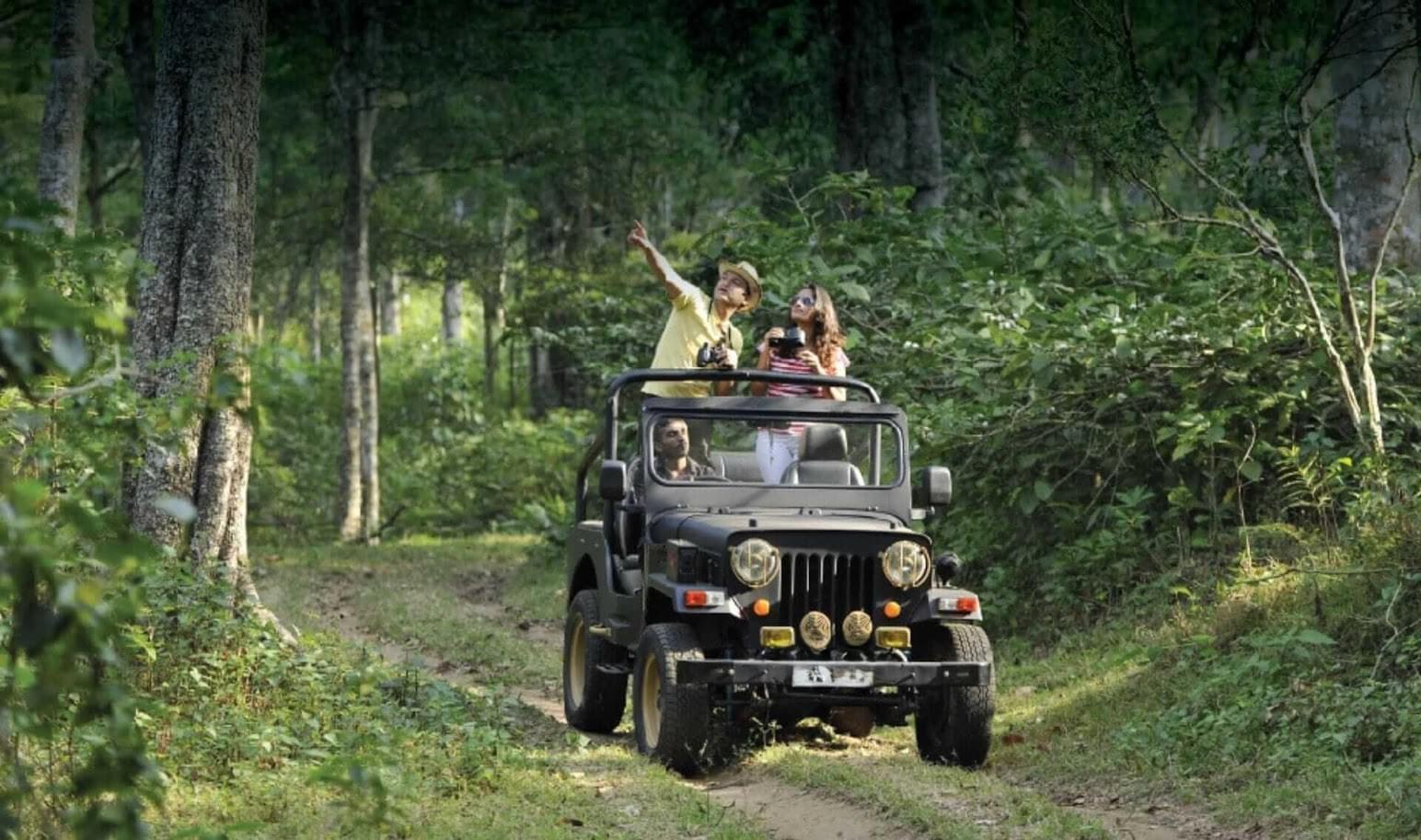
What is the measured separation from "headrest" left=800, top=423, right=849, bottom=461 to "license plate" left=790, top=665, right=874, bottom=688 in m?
1.76

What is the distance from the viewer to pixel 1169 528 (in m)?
13.0

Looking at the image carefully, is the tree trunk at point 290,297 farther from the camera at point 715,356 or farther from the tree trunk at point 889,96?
the camera at point 715,356

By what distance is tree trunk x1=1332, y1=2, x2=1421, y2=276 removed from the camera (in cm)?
1422

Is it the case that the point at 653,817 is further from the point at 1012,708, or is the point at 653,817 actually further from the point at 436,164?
the point at 436,164

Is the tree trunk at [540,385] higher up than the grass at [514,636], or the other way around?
the tree trunk at [540,385]

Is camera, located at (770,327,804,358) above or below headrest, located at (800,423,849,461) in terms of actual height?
above

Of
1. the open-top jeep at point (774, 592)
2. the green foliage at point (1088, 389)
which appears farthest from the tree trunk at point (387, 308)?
the open-top jeep at point (774, 592)

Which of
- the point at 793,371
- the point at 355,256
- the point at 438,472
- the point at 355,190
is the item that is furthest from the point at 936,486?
the point at 438,472

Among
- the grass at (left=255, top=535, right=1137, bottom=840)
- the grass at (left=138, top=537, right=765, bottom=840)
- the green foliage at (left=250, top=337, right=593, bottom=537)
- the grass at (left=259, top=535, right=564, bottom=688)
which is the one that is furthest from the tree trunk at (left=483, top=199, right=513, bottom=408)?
the grass at (left=138, top=537, right=765, bottom=840)

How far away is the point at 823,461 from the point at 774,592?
1.46 m

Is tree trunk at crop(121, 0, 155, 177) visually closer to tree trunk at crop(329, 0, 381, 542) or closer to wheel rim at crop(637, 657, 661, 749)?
tree trunk at crop(329, 0, 381, 542)

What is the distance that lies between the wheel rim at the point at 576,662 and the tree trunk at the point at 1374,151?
7.06m

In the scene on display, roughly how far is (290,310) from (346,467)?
18.2 m

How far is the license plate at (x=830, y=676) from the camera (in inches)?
344
